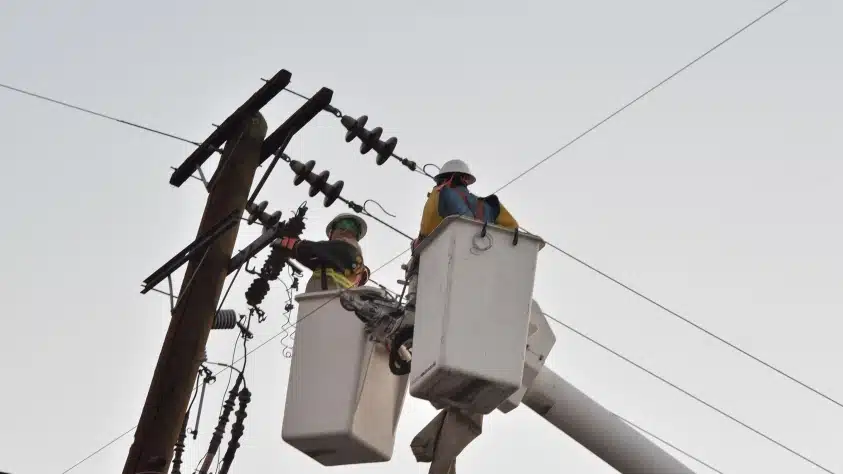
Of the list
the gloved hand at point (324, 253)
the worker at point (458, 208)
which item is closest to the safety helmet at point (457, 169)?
the worker at point (458, 208)

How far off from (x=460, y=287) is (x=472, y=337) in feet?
0.97

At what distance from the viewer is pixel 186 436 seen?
371 inches

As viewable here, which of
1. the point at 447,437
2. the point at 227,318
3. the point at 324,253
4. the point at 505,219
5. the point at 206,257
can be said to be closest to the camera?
the point at 447,437

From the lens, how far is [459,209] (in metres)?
8.84

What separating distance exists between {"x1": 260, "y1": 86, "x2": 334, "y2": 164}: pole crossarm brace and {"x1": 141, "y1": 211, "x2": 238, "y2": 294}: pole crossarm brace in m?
0.79

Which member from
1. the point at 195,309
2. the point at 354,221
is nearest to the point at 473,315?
the point at 195,309

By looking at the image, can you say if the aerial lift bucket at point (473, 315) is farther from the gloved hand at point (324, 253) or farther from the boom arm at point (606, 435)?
the gloved hand at point (324, 253)

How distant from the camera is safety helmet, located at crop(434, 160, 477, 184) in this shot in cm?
941

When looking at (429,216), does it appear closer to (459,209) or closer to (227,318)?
(459,209)

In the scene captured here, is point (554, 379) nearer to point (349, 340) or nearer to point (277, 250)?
point (349, 340)

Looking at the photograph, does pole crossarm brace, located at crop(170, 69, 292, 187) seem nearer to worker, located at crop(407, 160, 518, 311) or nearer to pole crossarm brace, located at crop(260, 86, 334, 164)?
pole crossarm brace, located at crop(260, 86, 334, 164)

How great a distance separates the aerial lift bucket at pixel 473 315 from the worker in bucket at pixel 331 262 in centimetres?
179

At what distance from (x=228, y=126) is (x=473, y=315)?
2.85 metres

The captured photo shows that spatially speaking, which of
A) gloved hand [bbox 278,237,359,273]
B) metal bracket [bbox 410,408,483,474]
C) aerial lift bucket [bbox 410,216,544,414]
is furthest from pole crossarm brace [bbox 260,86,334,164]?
metal bracket [bbox 410,408,483,474]
